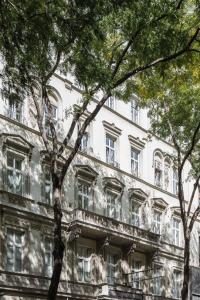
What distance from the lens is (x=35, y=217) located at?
90.2ft

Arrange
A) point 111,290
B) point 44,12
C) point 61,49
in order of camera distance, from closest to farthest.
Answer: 1. point 44,12
2. point 61,49
3. point 111,290

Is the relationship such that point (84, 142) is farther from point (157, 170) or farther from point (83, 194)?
point (157, 170)

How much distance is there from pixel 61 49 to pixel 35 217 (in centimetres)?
1430

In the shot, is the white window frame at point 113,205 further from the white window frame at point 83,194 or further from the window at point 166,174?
the window at point 166,174

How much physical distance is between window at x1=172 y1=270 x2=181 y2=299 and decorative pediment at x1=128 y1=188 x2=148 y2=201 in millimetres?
5993

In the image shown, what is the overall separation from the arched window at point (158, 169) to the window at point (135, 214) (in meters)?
3.07

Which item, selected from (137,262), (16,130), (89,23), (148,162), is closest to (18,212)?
(16,130)

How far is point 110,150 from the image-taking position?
34.4 metres

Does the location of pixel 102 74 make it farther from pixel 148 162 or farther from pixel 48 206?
pixel 148 162

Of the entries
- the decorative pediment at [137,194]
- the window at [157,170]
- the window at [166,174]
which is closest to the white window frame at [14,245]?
the decorative pediment at [137,194]

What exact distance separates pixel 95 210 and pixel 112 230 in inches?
55.9

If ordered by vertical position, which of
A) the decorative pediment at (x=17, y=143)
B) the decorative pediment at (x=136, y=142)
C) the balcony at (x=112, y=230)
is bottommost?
the balcony at (x=112, y=230)

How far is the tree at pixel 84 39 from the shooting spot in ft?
39.3

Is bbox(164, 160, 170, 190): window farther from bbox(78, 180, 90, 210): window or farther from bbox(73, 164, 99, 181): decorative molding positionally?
bbox(78, 180, 90, 210): window
